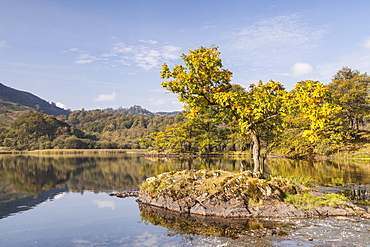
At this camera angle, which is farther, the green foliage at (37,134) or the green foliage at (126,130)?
the green foliage at (126,130)

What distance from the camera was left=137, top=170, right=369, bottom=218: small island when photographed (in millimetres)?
13117

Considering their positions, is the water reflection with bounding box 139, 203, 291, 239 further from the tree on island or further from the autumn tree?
the autumn tree

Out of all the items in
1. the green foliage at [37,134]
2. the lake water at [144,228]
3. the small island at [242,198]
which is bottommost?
the lake water at [144,228]

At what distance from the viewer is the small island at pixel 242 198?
13117 mm

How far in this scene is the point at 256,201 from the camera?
45.5ft

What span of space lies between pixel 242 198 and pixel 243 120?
7.06 metres

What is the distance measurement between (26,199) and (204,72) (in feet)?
50.5

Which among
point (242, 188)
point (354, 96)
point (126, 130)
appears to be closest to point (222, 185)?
point (242, 188)

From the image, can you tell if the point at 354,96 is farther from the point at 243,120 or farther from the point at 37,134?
the point at 37,134

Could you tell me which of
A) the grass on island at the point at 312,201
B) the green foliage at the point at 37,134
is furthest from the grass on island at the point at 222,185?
the green foliage at the point at 37,134

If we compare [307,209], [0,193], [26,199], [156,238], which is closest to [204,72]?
[307,209]

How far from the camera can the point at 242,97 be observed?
18109 mm

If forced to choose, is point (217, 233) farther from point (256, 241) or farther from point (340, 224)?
point (340, 224)

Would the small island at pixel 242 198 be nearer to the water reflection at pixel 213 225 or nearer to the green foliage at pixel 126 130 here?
the water reflection at pixel 213 225
